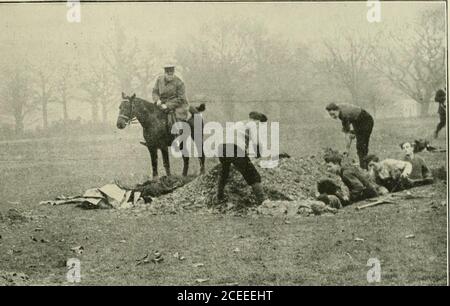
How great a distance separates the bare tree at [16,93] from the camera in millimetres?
7547

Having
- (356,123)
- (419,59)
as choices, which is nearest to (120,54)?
(356,123)

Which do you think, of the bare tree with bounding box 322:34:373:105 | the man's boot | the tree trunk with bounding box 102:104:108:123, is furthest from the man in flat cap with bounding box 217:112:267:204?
the tree trunk with bounding box 102:104:108:123

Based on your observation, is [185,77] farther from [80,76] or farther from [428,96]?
[428,96]

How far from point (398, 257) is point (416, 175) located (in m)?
1.15

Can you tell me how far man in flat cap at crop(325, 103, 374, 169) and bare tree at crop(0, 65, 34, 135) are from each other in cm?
394

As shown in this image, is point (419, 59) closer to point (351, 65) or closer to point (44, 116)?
point (351, 65)

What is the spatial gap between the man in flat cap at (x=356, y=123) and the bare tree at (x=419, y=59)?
0.59m

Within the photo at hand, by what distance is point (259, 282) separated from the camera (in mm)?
7113

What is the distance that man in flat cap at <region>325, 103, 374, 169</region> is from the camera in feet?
25.0

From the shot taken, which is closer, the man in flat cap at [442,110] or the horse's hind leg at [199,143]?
the man in flat cap at [442,110]

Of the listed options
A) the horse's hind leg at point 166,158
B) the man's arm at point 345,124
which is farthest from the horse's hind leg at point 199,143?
the man's arm at point 345,124

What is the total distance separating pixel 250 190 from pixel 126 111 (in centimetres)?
193

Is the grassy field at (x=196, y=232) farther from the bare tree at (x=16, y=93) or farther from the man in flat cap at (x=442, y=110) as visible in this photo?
the bare tree at (x=16, y=93)
